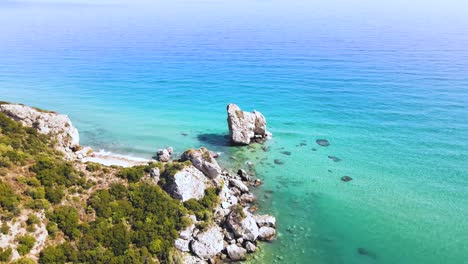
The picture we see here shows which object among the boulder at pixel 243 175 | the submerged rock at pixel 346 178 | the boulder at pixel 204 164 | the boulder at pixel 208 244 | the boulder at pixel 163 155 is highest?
the boulder at pixel 204 164

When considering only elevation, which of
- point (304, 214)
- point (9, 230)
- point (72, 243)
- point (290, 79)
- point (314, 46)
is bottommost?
point (304, 214)

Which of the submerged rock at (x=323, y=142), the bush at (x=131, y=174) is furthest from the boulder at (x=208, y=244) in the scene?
the submerged rock at (x=323, y=142)

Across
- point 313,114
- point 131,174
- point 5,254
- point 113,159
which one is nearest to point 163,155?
point 113,159

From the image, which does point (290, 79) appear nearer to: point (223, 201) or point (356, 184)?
point (356, 184)

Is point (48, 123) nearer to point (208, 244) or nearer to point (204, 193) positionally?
point (204, 193)

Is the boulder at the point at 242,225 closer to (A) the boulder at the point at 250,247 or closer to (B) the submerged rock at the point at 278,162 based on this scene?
(A) the boulder at the point at 250,247

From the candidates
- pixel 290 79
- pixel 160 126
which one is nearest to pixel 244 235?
pixel 160 126

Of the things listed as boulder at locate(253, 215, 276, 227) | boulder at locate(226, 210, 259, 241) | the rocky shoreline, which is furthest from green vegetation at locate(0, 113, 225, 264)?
boulder at locate(253, 215, 276, 227)

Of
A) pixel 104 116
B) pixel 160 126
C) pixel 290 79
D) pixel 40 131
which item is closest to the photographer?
pixel 40 131
